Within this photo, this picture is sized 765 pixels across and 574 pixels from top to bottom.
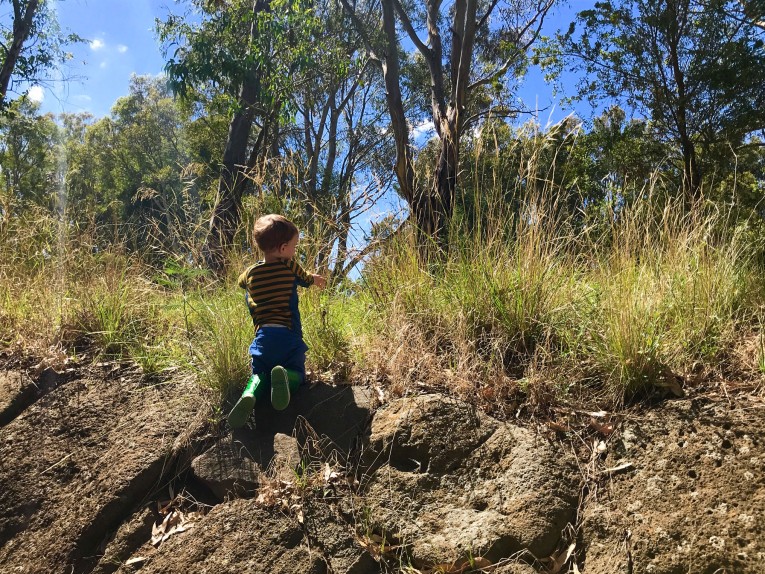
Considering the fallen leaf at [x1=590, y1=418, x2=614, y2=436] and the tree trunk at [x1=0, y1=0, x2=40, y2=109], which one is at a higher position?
the tree trunk at [x1=0, y1=0, x2=40, y2=109]

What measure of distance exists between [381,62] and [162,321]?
6.55m

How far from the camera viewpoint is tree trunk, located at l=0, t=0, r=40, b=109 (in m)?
9.52

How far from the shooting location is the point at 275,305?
3221 mm

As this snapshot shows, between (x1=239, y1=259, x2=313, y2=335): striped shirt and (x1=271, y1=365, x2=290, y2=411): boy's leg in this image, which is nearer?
(x1=271, y1=365, x2=290, y2=411): boy's leg

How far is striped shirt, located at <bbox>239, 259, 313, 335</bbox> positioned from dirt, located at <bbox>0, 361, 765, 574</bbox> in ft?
1.56

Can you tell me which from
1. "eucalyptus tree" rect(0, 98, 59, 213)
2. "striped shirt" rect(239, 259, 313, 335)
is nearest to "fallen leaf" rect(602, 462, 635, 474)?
"striped shirt" rect(239, 259, 313, 335)

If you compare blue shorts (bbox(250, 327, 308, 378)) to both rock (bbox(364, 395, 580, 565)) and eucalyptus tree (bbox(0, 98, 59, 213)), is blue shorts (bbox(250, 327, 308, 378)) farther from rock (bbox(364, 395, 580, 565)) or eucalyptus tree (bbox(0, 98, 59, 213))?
eucalyptus tree (bbox(0, 98, 59, 213))

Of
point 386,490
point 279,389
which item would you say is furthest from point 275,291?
point 386,490

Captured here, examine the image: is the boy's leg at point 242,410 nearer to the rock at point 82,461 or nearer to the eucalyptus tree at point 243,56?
the rock at point 82,461

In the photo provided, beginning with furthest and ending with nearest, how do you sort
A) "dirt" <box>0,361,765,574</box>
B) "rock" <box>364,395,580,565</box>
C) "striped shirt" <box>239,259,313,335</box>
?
1. "striped shirt" <box>239,259,313,335</box>
2. "rock" <box>364,395,580,565</box>
3. "dirt" <box>0,361,765,574</box>

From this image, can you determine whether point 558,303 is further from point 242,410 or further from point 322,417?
point 242,410

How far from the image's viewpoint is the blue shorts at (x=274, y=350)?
3.12 m

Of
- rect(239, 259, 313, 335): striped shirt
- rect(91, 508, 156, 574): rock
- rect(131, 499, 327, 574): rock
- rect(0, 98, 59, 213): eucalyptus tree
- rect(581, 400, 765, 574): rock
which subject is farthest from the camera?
rect(0, 98, 59, 213): eucalyptus tree

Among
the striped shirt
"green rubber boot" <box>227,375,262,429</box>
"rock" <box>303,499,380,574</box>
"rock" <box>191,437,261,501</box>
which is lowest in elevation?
"rock" <box>303,499,380,574</box>
